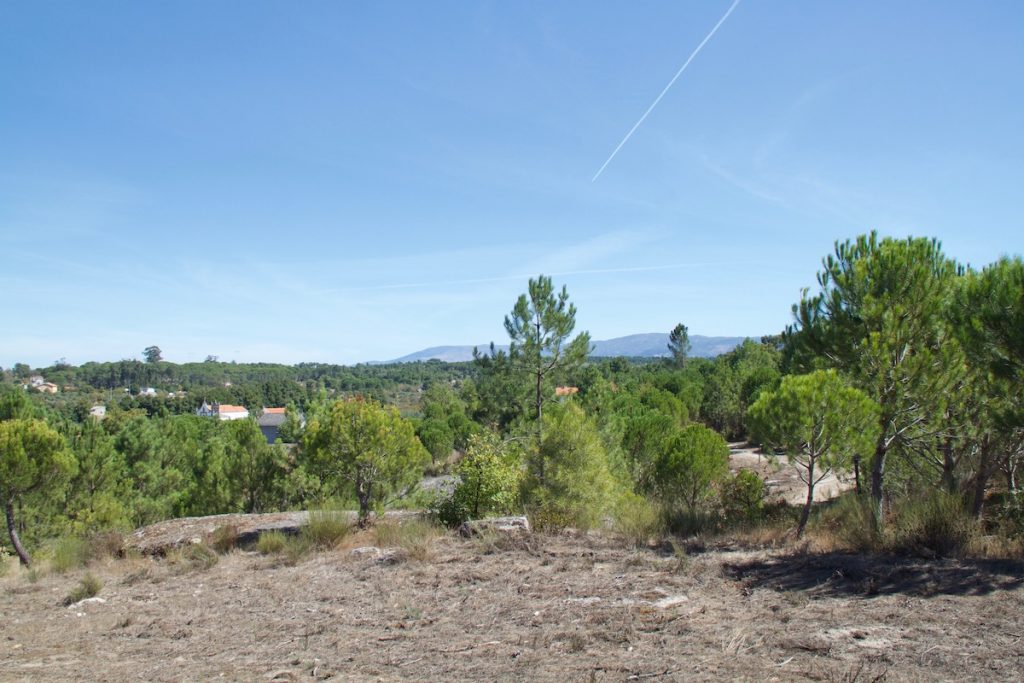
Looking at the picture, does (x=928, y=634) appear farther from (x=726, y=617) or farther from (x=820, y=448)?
(x=820, y=448)

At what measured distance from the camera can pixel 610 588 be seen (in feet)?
20.6

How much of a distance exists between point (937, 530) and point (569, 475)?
20.2 ft

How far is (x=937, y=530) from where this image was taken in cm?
702

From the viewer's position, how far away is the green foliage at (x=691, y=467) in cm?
1705

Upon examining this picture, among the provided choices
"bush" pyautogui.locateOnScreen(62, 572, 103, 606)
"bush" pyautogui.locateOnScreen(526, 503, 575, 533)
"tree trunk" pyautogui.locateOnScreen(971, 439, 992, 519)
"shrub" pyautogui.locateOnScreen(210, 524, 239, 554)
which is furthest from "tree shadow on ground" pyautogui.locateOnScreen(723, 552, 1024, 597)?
"shrub" pyautogui.locateOnScreen(210, 524, 239, 554)

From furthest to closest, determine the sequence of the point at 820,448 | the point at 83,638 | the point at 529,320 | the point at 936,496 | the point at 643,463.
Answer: the point at 643,463 < the point at 529,320 < the point at 820,448 < the point at 936,496 < the point at 83,638

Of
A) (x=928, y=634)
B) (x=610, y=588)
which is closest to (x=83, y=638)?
(x=610, y=588)

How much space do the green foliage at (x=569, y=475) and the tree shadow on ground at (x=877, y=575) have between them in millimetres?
4751

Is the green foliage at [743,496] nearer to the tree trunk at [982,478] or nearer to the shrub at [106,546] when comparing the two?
the tree trunk at [982,478]

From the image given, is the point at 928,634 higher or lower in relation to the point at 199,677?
higher

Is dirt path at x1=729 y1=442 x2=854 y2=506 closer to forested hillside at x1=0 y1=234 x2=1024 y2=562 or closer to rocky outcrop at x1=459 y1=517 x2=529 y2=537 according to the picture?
forested hillside at x1=0 y1=234 x2=1024 y2=562

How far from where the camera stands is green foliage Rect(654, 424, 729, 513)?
55.9ft

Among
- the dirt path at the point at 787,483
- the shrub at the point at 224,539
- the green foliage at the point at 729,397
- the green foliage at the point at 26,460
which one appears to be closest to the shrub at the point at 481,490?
the shrub at the point at 224,539

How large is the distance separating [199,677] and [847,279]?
35.8 ft
